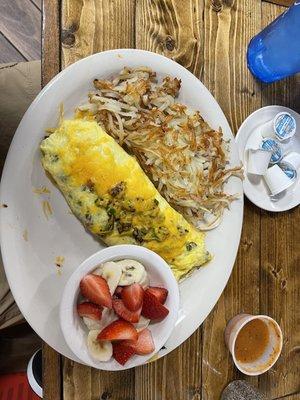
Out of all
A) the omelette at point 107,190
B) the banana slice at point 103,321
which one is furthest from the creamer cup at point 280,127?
the banana slice at point 103,321

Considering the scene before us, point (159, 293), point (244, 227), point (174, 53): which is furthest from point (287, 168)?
point (159, 293)

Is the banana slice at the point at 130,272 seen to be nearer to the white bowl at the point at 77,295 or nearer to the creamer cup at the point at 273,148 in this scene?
the white bowl at the point at 77,295

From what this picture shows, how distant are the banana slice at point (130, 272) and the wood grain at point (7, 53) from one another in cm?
136

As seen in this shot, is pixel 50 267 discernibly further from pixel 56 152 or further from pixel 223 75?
pixel 223 75

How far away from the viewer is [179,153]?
158 cm

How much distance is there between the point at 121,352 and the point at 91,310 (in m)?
0.15

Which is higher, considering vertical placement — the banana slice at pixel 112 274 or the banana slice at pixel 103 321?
the banana slice at pixel 112 274

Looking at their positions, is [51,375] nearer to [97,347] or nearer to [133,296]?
[97,347]

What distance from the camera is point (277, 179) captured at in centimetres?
174

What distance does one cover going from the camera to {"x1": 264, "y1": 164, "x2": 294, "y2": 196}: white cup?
175 centimetres

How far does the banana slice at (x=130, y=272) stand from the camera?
4.53ft

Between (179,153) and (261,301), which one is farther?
(261,301)

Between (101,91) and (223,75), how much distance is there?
50cm

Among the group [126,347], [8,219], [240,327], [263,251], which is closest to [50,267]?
[8,219]
